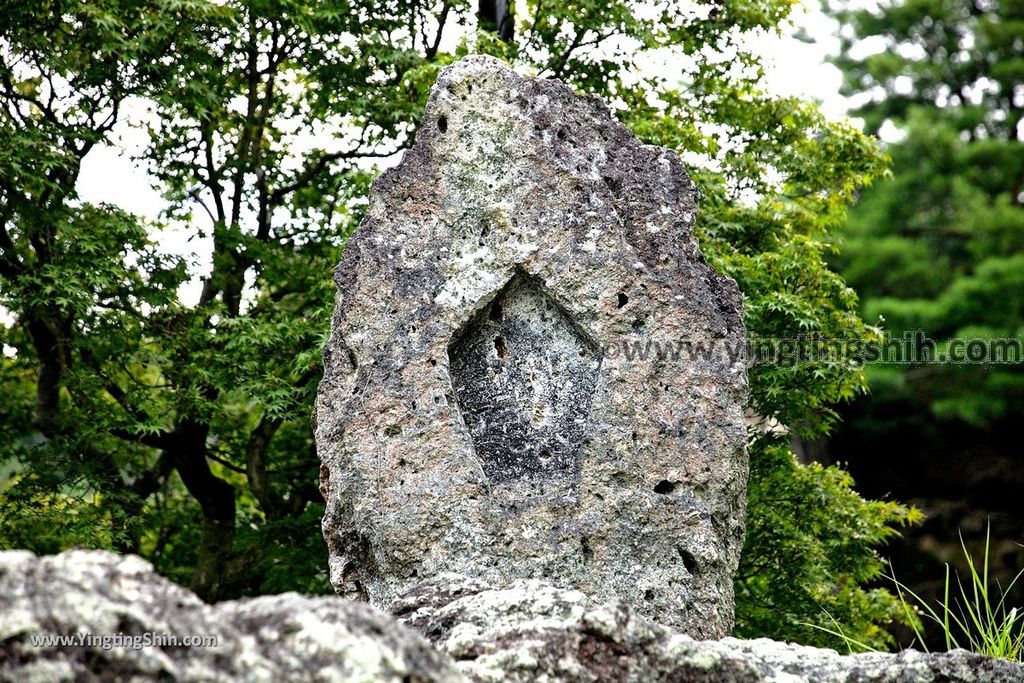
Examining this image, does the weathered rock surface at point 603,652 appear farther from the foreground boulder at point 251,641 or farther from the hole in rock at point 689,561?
the hole in rock at point 689,561

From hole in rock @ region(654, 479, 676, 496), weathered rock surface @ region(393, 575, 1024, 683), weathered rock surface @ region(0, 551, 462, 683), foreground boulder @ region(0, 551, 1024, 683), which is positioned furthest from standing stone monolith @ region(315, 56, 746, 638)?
weathered rock surface @ region(0, 551, 462, 683)

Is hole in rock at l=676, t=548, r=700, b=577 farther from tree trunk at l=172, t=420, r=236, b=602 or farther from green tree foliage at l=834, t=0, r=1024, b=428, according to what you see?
green tree foliage at l=834, t=0, r=1024, b=428

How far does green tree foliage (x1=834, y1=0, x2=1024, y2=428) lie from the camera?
1371 centimetres

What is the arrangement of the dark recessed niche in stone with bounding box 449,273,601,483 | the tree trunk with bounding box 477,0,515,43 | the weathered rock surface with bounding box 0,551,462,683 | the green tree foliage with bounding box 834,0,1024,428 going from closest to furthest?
the weathered rock surface with bounding box 0,551,462,683 → the dark recessed niche in stone with bounding box 449,273,601,483 → the tree trunk with bounding box 477,0,515,43 → the green tree foliage with bounding box 834,0,1024,428

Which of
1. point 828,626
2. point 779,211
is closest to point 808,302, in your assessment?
point 779,211

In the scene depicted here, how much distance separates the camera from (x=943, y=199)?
15031mm

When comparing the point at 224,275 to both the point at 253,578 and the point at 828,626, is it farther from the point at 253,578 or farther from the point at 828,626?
the point at 828,626

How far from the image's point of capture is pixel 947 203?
15.0 m

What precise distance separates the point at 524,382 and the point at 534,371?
0.23ft

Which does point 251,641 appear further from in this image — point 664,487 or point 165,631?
point 664,487

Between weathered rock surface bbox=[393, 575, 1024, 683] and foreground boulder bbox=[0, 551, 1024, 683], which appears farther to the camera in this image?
weathered rock surface bbox=[393, 575, 1024, 683]

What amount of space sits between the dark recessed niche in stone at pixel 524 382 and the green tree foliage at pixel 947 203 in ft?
29.7

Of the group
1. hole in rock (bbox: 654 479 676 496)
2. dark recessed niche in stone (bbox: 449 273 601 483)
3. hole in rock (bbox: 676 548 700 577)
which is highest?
dark recessed niche in stone (bbox: 449 273 601 483)

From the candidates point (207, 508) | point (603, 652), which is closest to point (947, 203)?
point (207, 508)
